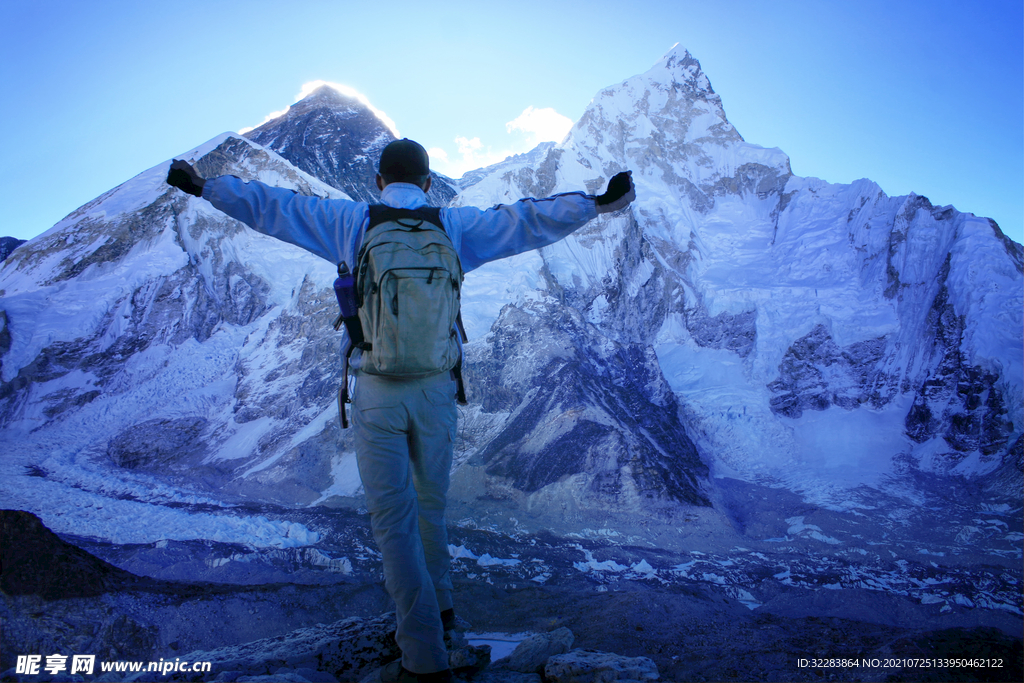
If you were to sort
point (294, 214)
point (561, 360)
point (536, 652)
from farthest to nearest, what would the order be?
point (561, 360) → point (536, 652) → point (294, 214)

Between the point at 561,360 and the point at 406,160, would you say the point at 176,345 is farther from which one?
the point at 406,160

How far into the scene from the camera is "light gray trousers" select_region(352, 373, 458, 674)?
2094 mm

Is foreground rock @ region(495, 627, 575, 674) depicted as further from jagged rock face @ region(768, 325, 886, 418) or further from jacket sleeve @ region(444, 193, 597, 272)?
jagged rock face @ region(768, 325, 886, 418)

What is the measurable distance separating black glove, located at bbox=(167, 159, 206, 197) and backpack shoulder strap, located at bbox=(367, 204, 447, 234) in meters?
0.77

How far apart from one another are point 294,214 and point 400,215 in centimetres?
54

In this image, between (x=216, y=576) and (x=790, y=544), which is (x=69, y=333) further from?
(x=790, y=544)

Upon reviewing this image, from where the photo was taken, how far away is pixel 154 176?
2436 cm

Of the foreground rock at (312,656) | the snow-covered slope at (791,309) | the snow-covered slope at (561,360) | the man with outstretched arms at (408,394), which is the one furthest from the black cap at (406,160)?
the snow-covered slope at (791,309)

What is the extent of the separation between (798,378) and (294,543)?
860 inches

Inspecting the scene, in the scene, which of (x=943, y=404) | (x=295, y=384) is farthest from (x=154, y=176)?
Answer: (x=943, y=404)

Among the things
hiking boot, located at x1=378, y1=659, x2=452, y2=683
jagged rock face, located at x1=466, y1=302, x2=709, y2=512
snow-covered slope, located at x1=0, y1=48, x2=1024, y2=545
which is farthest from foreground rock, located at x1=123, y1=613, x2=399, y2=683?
jagged rock face, located at x1=466, y1=302, x2=709, y2=512

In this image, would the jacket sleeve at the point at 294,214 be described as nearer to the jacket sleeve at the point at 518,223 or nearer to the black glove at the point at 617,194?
the jacket sleeve at the point at 518,223

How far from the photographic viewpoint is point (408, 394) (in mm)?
2244

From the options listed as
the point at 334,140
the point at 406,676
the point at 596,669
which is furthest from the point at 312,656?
the point at 334,140
